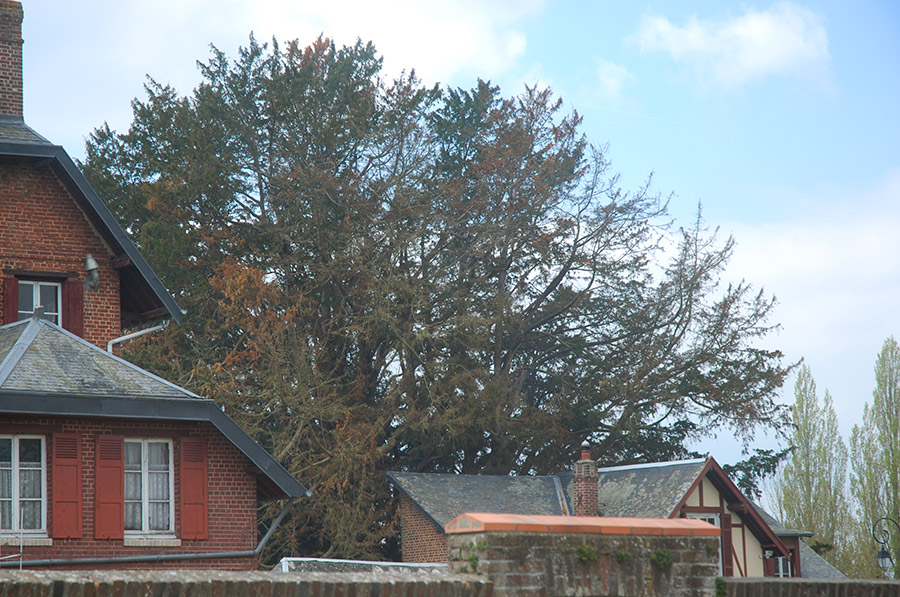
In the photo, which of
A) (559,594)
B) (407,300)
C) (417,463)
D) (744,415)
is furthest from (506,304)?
(559,594)

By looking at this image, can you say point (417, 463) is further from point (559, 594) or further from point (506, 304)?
point (559, 594)

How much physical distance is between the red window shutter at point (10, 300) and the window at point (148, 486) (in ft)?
12.5

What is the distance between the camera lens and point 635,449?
39969mm

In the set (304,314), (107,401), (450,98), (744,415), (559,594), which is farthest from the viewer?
(450,98)

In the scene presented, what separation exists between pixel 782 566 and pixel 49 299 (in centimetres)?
2557

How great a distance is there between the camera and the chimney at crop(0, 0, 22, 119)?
69.9 feet

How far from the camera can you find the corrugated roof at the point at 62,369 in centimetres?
1634

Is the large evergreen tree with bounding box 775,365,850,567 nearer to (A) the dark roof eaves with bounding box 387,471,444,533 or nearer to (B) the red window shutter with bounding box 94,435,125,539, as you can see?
(A) the dark roof eaves with bounding box 387,471,444,533

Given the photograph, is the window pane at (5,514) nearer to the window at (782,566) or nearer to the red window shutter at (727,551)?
the red window shutter at (727,551)

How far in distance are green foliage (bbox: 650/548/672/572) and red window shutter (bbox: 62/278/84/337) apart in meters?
14.7

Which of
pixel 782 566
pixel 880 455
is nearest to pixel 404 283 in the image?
pixel 782 566

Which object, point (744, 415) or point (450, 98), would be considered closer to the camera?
point (744, 415)

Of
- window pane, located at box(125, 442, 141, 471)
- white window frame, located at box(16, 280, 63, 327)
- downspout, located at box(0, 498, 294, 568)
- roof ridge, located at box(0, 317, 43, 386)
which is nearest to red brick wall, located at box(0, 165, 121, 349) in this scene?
white window frame, located at box(16, 280, 63, 327)

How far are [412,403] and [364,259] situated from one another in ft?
16.8
